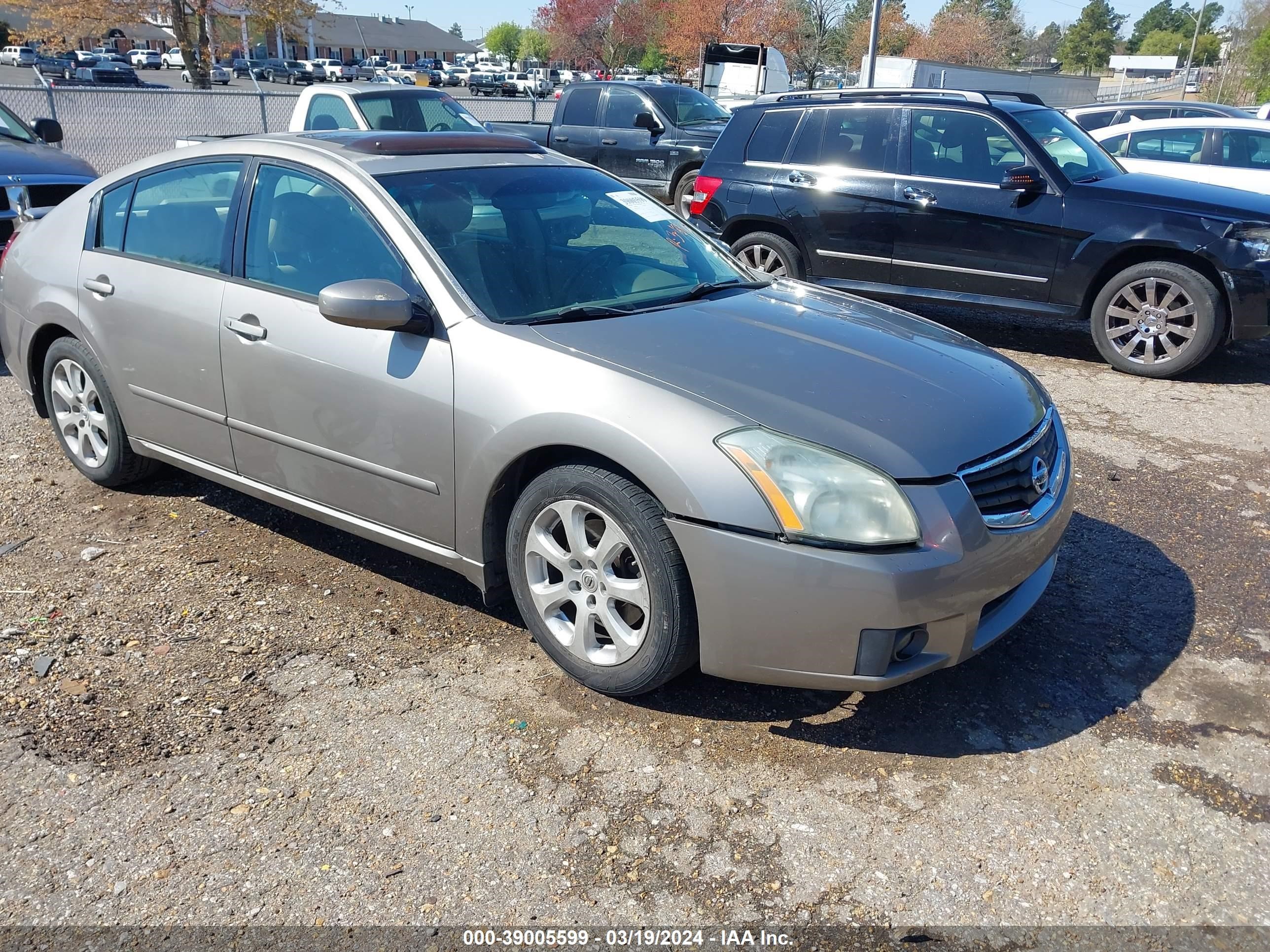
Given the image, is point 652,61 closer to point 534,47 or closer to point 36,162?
point 534,47

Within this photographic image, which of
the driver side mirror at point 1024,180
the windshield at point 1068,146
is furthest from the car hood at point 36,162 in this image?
the windshield at point 1068,146

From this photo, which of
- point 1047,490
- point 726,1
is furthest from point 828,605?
point 726,1

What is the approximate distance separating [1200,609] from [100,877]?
3832 millimetres

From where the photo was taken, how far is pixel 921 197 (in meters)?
7.86

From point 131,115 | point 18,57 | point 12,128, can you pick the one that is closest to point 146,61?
point 18,57

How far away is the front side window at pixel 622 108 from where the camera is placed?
47.1 ft

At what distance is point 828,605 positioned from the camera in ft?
9.28

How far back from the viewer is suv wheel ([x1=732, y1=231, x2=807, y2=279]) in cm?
855

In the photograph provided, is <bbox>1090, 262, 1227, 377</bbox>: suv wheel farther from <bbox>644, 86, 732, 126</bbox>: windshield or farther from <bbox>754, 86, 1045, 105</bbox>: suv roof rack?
<bbox>644, 86, 732, 126</bbox>: windshield

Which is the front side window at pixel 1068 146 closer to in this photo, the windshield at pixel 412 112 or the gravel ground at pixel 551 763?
the gravel ground at pixel 551 763

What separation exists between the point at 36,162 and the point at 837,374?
7.40 m

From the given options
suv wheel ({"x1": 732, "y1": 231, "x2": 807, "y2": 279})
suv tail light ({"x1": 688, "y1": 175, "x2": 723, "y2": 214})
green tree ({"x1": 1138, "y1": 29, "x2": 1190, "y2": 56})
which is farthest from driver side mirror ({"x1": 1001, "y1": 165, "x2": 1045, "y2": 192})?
green tree ({"x1": 1138, "y1": 29, "x2": 1190, "y2": 56})

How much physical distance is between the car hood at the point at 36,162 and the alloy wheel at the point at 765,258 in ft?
17.4

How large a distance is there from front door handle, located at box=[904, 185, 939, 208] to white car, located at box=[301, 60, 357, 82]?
5176 centimetres
